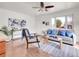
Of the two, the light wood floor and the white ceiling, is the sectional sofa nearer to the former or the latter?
the light wood floor

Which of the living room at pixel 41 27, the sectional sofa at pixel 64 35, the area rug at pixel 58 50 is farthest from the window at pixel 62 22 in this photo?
the area rug at pixel 58 50

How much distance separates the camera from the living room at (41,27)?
2.40m

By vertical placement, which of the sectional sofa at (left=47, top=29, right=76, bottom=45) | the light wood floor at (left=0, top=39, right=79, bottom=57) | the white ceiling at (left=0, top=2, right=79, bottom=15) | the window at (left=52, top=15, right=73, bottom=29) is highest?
the white ceiling at (left=0, top=2, right=79, bottom=15)

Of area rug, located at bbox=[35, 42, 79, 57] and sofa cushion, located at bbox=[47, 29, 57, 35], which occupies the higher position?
sofa cushion, located at bbox=[47, 29, 57, 35]

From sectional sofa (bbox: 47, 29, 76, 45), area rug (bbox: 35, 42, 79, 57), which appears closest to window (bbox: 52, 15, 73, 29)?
sectional sofa (bbox: 47, 29, 76, 45)

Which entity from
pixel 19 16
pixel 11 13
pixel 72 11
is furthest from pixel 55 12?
pixel 11 13

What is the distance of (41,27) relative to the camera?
2543mm

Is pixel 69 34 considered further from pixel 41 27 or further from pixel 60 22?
pixel 41 27

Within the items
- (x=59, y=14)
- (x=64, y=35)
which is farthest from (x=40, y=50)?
(x=59, y=14)

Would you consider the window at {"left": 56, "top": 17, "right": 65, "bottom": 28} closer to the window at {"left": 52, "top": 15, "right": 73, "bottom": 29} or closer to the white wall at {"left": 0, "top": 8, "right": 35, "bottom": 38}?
the window at {"left": 52, "top": 15, "right": 73, "bottom": 29}

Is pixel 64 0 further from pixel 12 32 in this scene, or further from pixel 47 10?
pixel 12 32

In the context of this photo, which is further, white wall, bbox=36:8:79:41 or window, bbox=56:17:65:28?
window, bbox=56:17:65:28

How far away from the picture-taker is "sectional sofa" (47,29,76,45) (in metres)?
2.40

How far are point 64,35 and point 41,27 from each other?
541 mm
